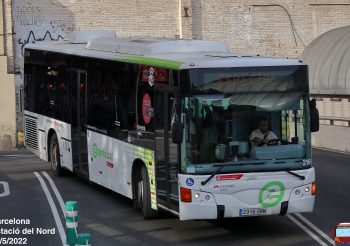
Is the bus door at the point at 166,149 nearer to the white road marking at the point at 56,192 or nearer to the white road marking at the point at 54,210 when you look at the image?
the white road marking at the point at 54,210

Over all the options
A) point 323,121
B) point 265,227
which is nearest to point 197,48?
point 265,227

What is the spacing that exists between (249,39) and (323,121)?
6.78m

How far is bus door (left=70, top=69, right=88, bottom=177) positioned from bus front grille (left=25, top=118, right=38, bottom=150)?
3.49 metres

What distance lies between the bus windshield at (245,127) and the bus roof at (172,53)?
0.27 meters

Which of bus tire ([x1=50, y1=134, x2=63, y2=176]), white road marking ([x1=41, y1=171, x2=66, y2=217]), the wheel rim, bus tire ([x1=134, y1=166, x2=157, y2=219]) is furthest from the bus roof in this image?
white road marking ([x1=41, y1=171, x2=66, y2=217])

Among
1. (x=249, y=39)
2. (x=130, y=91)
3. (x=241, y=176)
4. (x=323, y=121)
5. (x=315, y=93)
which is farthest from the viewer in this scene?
(x=249, y=39)

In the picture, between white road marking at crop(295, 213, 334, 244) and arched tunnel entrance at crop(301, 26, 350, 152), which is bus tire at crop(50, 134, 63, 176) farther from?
arched tunnel entrance at crop(301, 26, 350, 152)

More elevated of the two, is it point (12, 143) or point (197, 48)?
point (197, 48)

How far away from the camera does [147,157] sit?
13461 mm

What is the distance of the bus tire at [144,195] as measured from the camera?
13602 mm

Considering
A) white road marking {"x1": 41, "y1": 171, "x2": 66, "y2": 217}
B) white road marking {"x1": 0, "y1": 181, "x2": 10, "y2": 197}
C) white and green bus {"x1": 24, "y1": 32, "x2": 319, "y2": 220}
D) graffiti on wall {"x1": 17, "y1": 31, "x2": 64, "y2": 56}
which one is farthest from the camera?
graffiti on wall {"x1": 17, "y1": 31, "x2": 64, "y2": 56}

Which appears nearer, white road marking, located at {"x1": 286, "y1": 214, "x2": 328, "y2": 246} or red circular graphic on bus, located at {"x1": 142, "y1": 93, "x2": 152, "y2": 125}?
white road marking, located at {"x1": 286, "y1": 214, "x2": 328, "y2": 246}

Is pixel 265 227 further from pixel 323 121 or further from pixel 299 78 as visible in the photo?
pixel 323 121

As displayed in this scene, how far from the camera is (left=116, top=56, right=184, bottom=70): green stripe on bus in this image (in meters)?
12.4
